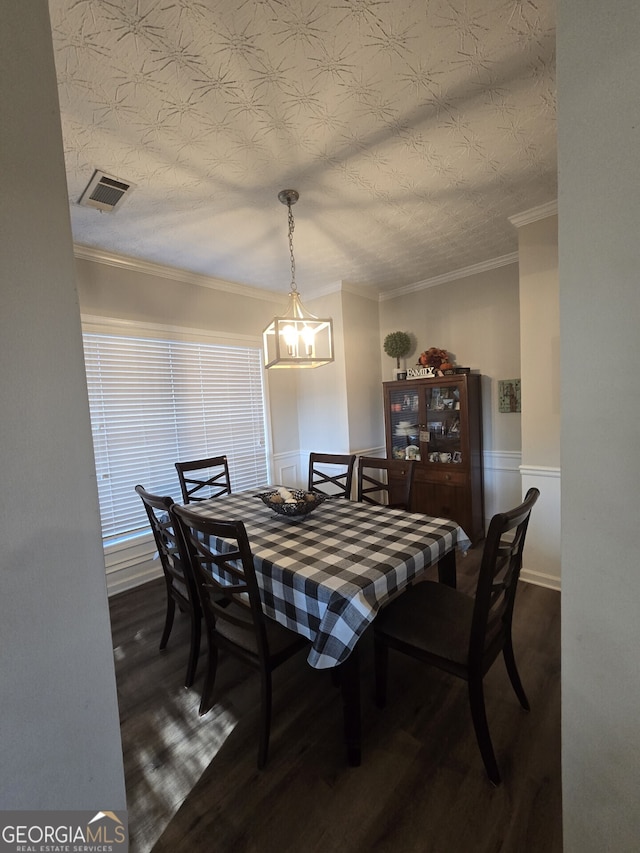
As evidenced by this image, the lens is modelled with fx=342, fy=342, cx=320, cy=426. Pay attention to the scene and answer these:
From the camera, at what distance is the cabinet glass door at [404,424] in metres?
3.52

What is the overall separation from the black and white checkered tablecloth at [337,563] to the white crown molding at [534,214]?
224cm

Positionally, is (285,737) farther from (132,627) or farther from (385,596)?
(132,627)

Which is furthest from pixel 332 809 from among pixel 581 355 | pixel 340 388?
pixel 340 388

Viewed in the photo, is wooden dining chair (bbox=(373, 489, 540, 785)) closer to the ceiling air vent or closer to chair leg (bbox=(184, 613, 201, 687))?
chair leg (bbox=(184, 613, 201, 687))

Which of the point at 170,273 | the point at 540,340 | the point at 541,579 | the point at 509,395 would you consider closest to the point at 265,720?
the point at 541,579

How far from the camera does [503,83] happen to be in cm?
139

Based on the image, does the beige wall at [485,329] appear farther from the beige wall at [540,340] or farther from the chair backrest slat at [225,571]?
the chair backrest slat at [225,571]

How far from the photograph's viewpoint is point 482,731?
1.26m

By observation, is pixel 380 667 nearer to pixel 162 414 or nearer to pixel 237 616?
pixel 237 616

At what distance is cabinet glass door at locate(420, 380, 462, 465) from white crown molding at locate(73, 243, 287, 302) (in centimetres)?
205

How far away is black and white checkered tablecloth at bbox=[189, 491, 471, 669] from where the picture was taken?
1.24 meters

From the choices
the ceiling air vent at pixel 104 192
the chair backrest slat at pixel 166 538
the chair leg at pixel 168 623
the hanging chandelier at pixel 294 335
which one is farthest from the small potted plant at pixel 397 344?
the chair leg at pixel 168 623

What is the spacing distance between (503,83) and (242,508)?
2.50 m

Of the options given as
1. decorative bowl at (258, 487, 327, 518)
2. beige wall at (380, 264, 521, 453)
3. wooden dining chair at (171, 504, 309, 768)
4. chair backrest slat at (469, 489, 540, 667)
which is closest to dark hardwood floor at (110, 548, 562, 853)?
wooden dining chair at (171, 504, 309, 768)
